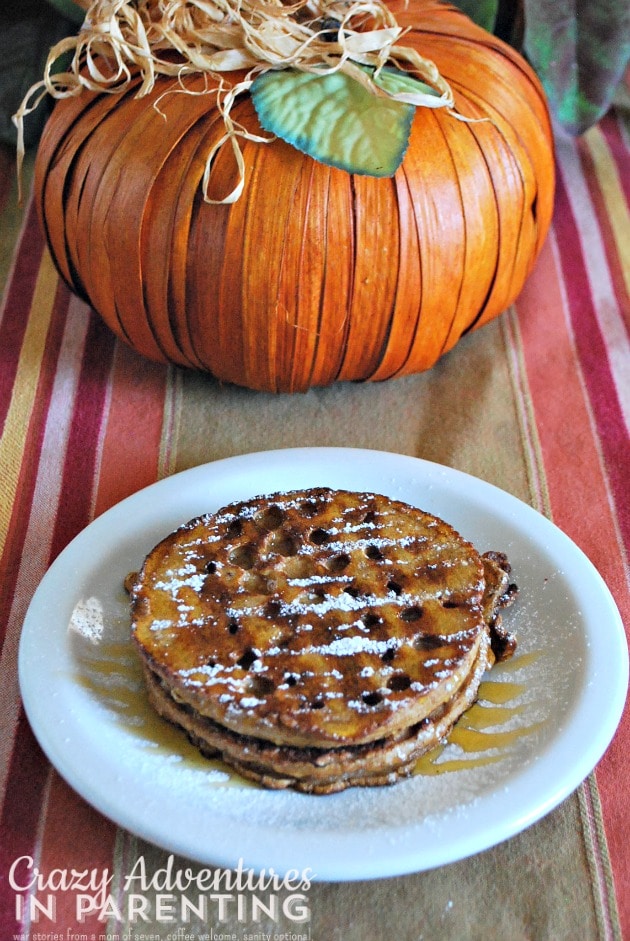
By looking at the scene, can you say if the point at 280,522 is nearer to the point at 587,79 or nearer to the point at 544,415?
the point at 544,415

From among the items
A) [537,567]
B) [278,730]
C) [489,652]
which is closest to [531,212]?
[537,567]

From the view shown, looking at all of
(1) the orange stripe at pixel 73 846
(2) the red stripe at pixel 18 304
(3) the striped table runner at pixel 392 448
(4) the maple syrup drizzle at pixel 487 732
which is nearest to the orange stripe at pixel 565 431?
(3) the striped table runner at pixel 392 448

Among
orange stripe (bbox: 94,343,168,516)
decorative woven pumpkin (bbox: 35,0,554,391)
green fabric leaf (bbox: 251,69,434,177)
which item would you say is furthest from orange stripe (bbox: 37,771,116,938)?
green fabric leaf (bbox: 251,69,434,177)

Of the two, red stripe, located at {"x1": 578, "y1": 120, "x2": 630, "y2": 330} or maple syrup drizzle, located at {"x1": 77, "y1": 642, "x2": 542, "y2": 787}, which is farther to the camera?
red stripe, located at {"x1": 578, "y1": 120, "x2": 630, "y2": 330}

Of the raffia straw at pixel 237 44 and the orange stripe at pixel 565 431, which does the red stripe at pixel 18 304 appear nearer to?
the raffia straw at pixel 237 44

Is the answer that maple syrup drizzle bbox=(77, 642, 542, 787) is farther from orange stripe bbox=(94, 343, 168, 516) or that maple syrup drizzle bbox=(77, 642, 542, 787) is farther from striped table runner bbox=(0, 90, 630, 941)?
orange stripe bbox=(94, 343, 168, 516)

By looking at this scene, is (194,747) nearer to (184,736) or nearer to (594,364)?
(184,736)
